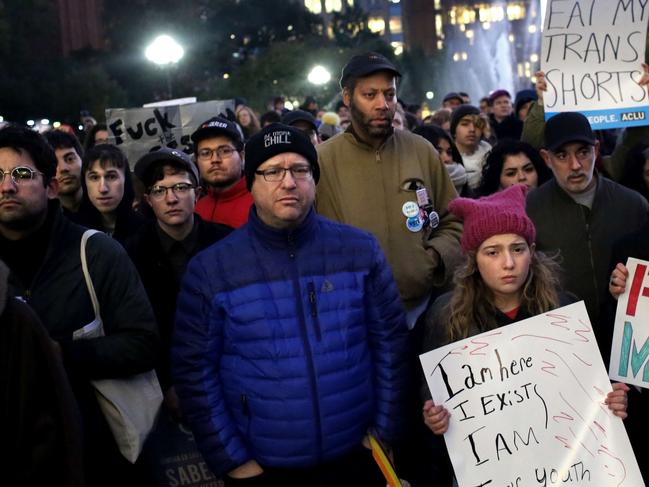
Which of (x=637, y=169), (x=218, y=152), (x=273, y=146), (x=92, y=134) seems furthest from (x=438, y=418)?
(x=92, y=134)

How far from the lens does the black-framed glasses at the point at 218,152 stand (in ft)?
18.5

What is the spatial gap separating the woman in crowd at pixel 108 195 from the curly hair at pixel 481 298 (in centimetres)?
259

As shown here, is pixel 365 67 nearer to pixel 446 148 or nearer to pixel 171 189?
pixel 171 189

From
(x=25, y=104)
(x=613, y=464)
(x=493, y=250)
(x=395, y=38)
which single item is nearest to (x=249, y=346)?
(x=493, y=250)

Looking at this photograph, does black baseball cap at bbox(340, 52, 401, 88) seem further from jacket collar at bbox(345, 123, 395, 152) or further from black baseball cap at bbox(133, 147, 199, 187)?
black baseball cap at bbox(133, 147, 199, 187)

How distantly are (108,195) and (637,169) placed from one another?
137 inches

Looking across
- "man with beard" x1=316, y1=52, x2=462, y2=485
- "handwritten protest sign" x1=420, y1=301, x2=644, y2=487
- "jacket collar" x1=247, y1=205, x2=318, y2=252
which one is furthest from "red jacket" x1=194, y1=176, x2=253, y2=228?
"handwritten protest sign" x1=420, y1=301, x2=644, y2=487

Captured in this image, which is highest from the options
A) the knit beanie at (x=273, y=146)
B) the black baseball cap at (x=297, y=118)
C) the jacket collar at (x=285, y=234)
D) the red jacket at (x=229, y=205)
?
the black baseball cap at (x=297, y=118)

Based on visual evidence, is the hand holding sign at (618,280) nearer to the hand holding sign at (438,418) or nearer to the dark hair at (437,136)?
the hand holding sign at (438,418)

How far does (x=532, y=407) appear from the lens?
146 inches

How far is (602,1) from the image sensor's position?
5.88m

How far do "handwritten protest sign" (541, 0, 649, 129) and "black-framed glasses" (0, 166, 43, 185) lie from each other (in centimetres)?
340

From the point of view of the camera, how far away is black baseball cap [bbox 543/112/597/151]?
4.93 meters

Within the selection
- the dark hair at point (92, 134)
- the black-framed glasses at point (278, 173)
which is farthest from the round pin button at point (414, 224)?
the dark hair at point (92, 134)
